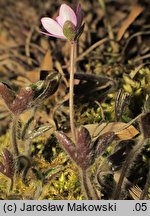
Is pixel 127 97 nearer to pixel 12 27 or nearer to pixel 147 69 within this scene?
pixel 147 69

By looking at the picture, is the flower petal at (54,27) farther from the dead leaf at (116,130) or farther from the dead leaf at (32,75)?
the dead leaf at (32,75)

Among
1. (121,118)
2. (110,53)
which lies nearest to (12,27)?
(110,53)

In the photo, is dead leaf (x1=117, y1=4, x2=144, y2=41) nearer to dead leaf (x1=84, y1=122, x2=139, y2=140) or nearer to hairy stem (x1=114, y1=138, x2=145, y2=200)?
dead leaf (x1=84, y1=122, x2=139, y2=140)

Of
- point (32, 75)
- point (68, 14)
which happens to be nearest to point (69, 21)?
point (68, 14)

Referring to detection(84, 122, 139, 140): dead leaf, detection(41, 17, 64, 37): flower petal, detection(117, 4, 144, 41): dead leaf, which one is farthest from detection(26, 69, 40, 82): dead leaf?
detection(41, 17, 64, 37): flower petal

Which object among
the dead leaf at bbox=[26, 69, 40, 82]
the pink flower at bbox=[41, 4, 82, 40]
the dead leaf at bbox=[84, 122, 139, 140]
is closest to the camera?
the pink flower at bbox=[41, 4, 82, 40]

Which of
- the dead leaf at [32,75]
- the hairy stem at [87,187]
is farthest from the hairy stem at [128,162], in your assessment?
the dead leaf at [32,75]
